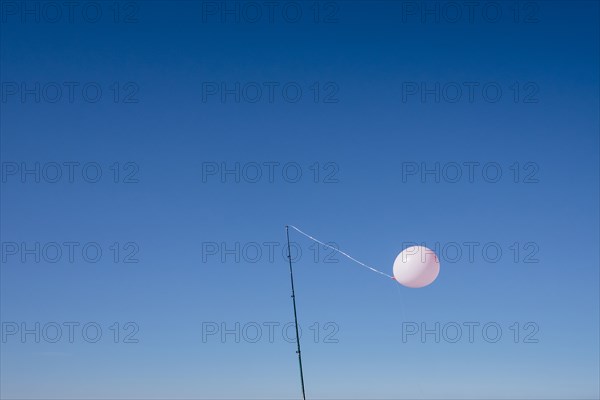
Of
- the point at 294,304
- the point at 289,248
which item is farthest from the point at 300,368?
the point at 289,248

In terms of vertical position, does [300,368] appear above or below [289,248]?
below

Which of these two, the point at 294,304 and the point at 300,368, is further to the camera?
the point at 294,304

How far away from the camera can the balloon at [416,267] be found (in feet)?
61.4

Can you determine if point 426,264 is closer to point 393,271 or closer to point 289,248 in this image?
point 393,271

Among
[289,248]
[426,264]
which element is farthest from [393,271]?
[289,248]

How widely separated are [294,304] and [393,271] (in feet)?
11.6

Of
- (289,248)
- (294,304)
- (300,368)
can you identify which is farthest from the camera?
(289,248)

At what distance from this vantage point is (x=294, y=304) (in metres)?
18.5

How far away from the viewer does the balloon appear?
18.7m

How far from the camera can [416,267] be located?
1872cm

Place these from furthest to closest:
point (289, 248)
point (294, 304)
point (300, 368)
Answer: point (289, 248) < point (294, 304) < point (300, 368)

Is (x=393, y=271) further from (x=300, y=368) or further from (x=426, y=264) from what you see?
(x=300, y=368)

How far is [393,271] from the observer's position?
19.9 meters

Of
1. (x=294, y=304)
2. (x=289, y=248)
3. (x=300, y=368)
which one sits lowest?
(x=300, y=368)
